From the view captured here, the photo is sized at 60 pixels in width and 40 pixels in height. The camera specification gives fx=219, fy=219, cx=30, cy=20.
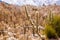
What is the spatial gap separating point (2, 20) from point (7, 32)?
36.3 inches

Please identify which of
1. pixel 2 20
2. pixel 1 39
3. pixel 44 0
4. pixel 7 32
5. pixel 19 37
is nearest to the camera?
pixel 44 0

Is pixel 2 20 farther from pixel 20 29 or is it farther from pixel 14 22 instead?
pixel 20 29

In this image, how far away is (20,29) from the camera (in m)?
4.05

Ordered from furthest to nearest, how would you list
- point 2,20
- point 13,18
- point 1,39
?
1. point 13,18
2. point 2,20
3. point 1,39

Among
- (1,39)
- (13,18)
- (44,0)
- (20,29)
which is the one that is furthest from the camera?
(13,18)

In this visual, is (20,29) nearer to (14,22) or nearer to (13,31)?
(13,31)

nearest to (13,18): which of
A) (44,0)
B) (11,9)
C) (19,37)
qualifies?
(11,9)

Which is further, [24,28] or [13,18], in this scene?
[13,18]

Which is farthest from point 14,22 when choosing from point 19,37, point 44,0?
point 44,0

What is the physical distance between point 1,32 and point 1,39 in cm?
50

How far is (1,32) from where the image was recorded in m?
3.68

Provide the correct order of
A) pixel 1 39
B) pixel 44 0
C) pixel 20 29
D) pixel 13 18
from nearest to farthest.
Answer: pixel 44 0 → pixel 1 39 → pixel 20 29 → pixel 13 18

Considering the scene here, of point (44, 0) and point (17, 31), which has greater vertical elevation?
point (44, 0)

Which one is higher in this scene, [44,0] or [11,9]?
[44,0]
